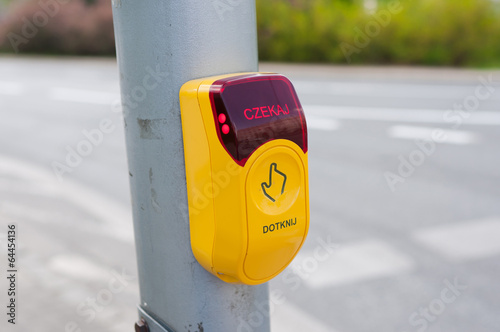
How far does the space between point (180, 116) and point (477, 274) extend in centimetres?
352

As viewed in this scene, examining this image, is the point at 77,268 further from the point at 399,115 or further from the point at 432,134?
the point at 399,115

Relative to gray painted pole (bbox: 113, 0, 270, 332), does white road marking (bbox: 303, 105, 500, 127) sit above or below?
below

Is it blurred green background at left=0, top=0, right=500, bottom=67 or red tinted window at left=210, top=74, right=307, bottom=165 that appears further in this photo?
blurred green background at left=0, top=0, right=500, bottom=67

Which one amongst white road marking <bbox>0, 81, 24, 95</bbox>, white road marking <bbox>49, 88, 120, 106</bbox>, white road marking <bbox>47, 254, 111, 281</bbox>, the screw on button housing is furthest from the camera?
white road marking <bbox>0, 81, 24, 95</bbox>

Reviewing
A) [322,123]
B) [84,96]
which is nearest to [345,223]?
[322,123]

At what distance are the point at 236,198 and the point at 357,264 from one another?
3312 mm

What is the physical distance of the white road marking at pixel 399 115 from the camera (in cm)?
931

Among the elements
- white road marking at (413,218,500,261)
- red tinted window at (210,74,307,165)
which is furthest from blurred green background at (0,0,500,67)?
red tinted window at (210,74,307,165)

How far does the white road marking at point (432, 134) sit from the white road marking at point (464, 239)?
122 inches

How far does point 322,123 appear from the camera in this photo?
9.70 metres

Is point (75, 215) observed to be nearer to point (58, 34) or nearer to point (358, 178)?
point (358, 178)

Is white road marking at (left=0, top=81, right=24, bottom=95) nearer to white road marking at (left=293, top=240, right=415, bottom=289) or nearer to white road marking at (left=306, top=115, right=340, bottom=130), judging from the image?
white road marking at (left=306, top=115, right=340, bottom=130)

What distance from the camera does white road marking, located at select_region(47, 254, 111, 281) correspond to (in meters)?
4.11

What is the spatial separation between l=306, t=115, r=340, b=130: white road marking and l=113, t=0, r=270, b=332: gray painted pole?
26.0ft
